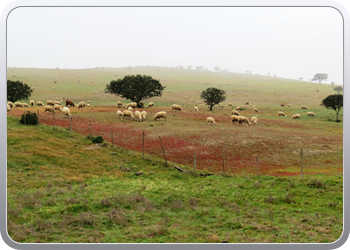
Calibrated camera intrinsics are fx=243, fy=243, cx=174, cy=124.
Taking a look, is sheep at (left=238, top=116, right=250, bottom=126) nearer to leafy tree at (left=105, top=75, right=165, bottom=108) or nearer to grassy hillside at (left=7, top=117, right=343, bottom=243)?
grassy hillside at (left=7, top=117, right=343, bottom=243)

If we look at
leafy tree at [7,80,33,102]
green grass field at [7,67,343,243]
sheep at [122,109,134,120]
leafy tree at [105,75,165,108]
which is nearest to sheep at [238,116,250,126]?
green grass field at [7,67,343,243]

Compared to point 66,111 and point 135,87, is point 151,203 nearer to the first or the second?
point 66,111

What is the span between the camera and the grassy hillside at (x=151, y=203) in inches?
308

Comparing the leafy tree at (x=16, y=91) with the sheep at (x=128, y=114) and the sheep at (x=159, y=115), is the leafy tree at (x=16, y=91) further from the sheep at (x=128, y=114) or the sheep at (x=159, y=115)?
the sheep at (x=159, y=115)

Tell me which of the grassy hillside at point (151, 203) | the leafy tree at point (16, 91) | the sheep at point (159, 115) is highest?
the leafy tree at point (16, 91)

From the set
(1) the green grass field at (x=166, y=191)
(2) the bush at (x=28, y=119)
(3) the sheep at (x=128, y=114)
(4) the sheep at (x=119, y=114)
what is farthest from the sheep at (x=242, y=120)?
(2) the bush at (x=28, y=119)

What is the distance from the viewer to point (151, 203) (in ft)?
36.6

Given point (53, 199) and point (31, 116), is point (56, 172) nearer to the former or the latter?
point (53, 199)

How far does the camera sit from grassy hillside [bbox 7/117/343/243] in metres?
7.82

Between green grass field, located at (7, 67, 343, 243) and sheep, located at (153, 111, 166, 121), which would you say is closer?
green grass field, located at (7, 67, 343, 243)

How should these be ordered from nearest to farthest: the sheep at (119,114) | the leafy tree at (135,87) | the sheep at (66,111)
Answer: the sheep at (66,111) → the sheep at (119,114) → the leafy tree at (135,87)

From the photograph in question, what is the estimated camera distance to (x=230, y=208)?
34.7ft

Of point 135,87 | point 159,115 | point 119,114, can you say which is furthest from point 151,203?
point 135,87

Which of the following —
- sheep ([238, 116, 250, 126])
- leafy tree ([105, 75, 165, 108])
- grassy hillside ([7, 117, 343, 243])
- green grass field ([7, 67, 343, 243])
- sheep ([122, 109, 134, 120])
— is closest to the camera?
grassy hillside ([7, 117, 343, 243])
